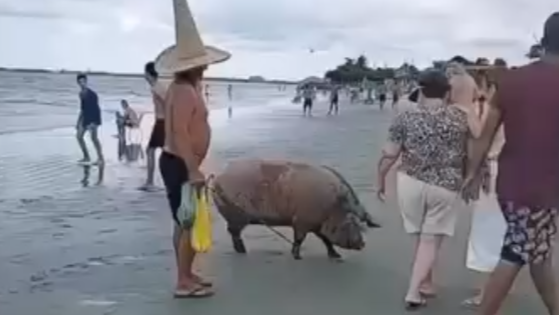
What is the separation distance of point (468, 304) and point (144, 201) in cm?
713

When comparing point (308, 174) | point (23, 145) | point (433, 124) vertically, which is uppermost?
point (433, 124)

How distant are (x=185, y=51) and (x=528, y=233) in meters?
2.80

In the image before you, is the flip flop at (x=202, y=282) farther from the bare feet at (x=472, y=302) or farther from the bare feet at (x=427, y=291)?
the bare feet at (x=472, y=302)

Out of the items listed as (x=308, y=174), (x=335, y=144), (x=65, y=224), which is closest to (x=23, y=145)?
(x=335, y=144)

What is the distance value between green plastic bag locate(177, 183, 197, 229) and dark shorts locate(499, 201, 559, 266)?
229 centimetres

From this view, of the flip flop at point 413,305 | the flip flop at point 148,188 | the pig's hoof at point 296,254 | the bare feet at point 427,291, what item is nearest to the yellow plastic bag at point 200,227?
the flip flop at point 413,305

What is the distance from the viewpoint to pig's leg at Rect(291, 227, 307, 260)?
8.55 metres

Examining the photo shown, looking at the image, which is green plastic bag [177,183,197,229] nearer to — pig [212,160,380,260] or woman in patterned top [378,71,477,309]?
woman in patterned top [378,71,477,309]

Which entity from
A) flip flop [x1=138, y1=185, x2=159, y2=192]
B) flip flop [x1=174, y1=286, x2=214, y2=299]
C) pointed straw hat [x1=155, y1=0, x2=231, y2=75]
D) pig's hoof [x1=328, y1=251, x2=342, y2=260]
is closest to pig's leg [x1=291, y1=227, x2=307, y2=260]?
pig's hoof [x1=328, y1=251, x2=342, y2=260]

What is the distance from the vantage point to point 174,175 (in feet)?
23.2

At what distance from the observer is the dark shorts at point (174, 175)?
7.03 meters

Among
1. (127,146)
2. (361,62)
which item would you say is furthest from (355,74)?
(127,146)

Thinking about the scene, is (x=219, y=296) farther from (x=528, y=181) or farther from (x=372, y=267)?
(x=528, y=181)

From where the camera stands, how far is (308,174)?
8.59 m
